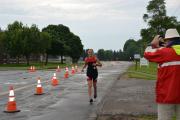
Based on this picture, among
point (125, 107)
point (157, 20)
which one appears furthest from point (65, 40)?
point (125, 107)

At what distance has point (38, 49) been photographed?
81375 millimetres

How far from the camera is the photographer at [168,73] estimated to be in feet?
22.6

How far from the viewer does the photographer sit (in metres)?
6.89

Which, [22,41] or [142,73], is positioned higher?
[22,41]

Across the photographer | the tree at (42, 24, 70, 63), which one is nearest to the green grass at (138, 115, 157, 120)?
the photographer

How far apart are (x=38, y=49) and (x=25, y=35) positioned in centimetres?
352

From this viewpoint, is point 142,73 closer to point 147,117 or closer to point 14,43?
point 147,117

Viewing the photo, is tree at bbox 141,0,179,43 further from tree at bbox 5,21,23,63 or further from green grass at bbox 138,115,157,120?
green grass at bbox 138,115,157,120

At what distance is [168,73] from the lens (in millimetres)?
6957

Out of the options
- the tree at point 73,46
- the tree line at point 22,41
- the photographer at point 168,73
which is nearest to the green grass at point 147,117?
the photographer at point 168,73

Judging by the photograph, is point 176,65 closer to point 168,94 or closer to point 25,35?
point 168,94

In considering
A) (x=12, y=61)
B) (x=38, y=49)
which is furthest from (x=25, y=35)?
(x=12, y=61)

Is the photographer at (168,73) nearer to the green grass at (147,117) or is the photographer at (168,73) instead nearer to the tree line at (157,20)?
the green grass at (147,117)

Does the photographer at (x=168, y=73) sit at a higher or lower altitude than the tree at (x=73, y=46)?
lower
